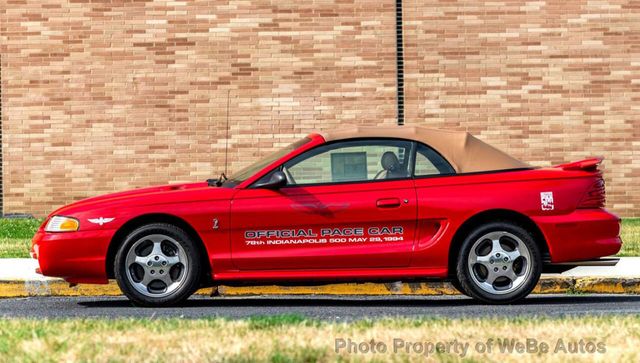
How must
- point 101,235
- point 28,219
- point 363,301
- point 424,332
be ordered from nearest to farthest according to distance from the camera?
1. point 424,332
2. point 101,235
3. point 363,301
4. point 28,219

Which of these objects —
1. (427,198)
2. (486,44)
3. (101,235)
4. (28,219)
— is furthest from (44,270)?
(486,44)

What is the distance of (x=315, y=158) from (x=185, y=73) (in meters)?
10.3

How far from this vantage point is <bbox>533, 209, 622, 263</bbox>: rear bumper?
9969 mm

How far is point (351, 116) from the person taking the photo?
20203 mm

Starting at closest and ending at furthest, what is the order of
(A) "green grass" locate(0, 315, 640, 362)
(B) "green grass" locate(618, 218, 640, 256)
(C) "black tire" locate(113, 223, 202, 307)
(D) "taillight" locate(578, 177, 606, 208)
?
1. (A) "green grass" locate(0, 315, 640, 362)
2. (C) "black tire" locate(113, 223, 202, 307)
3. (D) "taillight" locate(578, 177, 606, 208)
4. (B) "green grass" locate(618, 218, 640, 256)

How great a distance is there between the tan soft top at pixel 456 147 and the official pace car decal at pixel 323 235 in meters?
0.77

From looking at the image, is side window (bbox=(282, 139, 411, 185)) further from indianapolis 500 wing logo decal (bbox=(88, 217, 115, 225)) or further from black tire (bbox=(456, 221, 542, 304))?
indianapolis 500 wing logo decal (bbox=(88, 217, 115, 225))

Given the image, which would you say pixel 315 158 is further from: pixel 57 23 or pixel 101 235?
pixel 57 23

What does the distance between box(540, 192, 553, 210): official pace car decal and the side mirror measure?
2.04 m

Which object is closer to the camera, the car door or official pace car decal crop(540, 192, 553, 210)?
the car door

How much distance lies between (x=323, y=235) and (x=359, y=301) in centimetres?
A: 108

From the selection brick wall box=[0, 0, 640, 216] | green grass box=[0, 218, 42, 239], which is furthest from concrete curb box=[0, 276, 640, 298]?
brick wall box=[0, 0, 640, 216]

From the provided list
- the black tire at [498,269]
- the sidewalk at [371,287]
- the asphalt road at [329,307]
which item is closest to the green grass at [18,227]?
the sidewalk at [371,287]

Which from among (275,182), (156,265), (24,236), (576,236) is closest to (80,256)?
(156,265)
